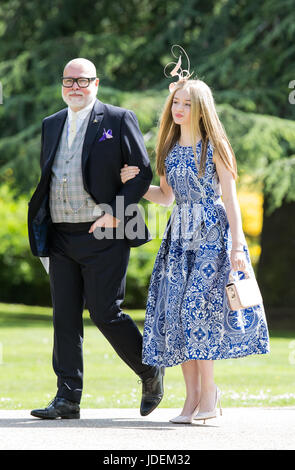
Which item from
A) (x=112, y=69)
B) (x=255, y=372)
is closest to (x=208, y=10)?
(x=112, y=69)

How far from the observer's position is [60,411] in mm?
4922

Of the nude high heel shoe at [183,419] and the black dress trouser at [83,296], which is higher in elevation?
the black dress trouser at [83,296]

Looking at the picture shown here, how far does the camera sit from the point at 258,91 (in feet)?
44.2

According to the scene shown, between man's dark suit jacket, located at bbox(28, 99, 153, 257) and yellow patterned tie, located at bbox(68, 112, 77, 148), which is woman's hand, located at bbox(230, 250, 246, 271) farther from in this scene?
yellow patterned tie, located at bbox(68, 112, 77, 148)

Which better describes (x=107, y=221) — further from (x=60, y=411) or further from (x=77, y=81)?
(x=60, y=411)

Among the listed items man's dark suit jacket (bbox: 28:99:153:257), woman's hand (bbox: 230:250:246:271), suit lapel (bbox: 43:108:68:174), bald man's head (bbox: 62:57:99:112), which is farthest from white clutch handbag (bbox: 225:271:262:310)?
bald man's head (bbox: 62:57:99:112)

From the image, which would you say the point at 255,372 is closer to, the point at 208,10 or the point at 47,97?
the point at 47,97

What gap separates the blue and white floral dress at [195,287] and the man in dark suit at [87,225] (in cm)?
16

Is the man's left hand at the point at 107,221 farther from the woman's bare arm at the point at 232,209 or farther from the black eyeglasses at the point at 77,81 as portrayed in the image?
the black eyeglasses at the point at 77,81

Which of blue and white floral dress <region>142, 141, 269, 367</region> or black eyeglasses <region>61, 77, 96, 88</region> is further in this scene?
black eyeglasses <region>61, 77, 96, 88</region>

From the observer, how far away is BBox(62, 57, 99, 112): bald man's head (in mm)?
4930

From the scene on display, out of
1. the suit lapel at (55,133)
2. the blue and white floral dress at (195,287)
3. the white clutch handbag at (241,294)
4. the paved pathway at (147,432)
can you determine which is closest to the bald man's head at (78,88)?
the suit lapel at (55,133)

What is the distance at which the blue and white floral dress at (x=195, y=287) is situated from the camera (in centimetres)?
468

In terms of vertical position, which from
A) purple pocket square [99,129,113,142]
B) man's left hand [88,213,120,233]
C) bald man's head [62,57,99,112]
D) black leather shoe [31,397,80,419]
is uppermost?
bald man's head [62,57,99,112]
